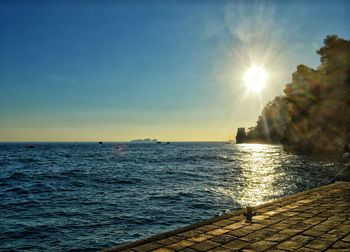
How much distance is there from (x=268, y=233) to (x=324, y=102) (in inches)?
2377

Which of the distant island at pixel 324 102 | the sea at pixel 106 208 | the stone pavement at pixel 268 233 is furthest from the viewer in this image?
the distant island at pixel 324 102

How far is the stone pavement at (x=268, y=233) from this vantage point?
19.9ft

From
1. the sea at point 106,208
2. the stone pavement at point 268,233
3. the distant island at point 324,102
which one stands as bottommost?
the sea at point 106,208

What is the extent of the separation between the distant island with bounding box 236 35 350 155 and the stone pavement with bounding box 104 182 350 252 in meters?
52.5

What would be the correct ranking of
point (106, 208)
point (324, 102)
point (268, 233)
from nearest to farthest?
point (268, 233), point (106, 208), point (324, 102)

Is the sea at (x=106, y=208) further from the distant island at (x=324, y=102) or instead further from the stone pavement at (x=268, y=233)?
the distant island at (x=324, y=102)

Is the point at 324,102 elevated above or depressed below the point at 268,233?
above

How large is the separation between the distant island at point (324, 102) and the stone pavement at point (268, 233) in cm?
5254

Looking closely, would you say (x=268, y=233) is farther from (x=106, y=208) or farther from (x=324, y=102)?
(x=324, y=102)

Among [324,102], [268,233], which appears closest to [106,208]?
[268,233]

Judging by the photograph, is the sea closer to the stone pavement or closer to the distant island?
the stone pavement

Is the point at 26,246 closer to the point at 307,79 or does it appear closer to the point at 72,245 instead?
the point at 72,245

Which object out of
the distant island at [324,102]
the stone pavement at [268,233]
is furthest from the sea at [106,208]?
the distant island at [324,102]

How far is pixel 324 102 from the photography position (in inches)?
2367
